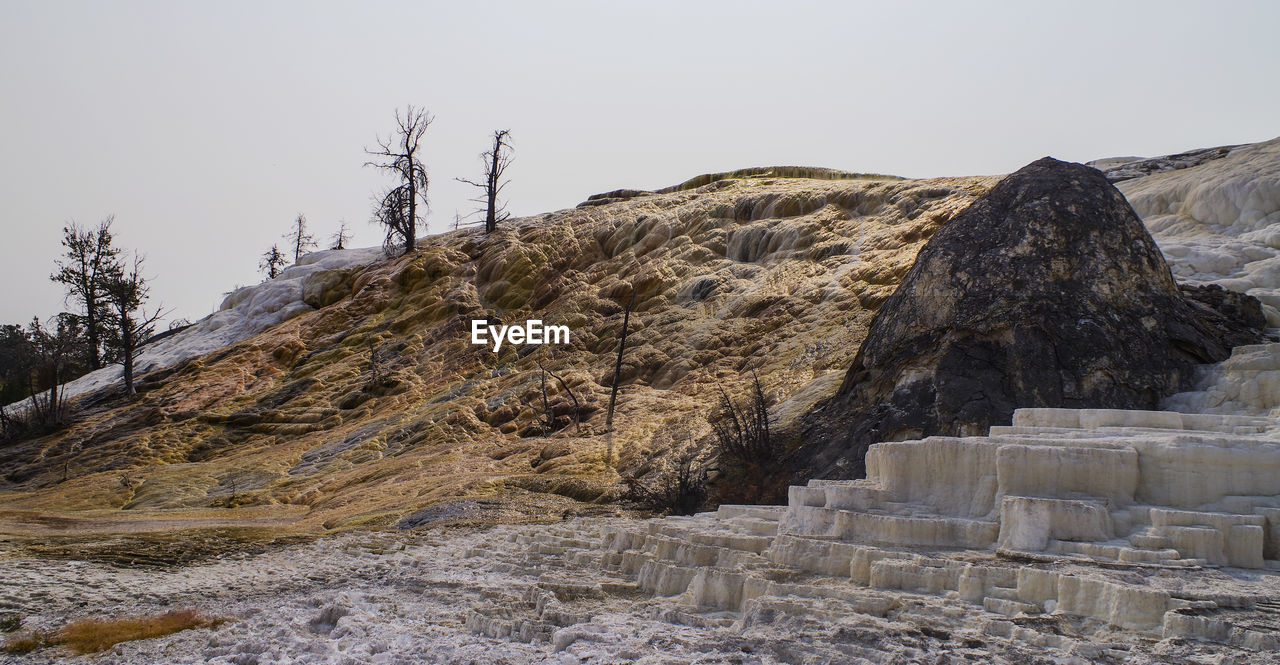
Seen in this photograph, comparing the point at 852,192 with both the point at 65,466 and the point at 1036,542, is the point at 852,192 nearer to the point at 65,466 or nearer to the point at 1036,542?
the point at 1036,542

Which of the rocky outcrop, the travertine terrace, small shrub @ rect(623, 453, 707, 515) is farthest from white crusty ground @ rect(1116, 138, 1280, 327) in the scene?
small shrub @ rect(623, 453, 707, 515)

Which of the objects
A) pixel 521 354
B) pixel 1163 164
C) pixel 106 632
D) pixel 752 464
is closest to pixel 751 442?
pixel 752 464

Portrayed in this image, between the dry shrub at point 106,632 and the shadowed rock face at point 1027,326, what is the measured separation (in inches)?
308

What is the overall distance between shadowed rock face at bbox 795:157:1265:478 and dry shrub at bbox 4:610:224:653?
25.7 ft

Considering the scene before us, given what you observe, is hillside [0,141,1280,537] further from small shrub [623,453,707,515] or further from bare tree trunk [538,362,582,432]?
small shrub [623,453,707,515]

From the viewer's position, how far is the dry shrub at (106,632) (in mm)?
6996

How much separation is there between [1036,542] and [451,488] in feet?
37.6

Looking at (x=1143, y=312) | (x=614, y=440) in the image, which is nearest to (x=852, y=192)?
(x=614, y=440)

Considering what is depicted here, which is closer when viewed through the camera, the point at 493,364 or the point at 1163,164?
the point at 1163,164

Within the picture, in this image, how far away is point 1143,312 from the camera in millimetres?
11656

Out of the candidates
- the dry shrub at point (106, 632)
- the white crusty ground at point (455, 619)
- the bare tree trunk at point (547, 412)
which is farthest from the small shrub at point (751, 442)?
the dry shrub at point (106, 632)

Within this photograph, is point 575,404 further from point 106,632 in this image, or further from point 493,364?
point 106,632

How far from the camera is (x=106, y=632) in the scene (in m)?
7.27

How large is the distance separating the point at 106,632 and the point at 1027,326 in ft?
34.4
